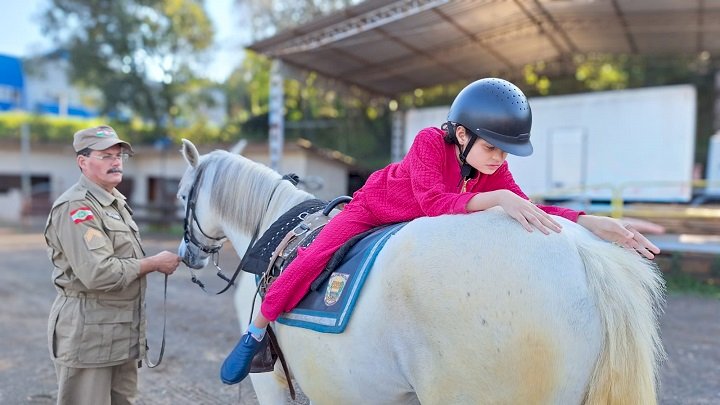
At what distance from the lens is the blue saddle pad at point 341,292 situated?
190 cm

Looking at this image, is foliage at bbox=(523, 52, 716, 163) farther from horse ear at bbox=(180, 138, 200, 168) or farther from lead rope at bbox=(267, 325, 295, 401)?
lead rope at bbox=(267, 325, 295, 401)

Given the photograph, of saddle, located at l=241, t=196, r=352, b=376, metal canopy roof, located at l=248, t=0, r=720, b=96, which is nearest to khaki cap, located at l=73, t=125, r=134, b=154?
saddle, located at l=241, t=196, r=352, b=376

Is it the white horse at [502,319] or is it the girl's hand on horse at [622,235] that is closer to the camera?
the white horse at [502,319]

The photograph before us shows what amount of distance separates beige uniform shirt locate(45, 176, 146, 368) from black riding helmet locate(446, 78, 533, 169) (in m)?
1.99

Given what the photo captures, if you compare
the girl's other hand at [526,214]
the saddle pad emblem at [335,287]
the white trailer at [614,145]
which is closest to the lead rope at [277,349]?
the saddle pad emblem at [335,287]

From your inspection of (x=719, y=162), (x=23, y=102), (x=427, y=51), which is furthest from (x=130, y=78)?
(x=719, y=162)

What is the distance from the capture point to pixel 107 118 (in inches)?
981

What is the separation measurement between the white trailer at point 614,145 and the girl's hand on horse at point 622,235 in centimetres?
971

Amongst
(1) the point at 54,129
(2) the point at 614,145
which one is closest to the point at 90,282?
(2) the point at 614,145

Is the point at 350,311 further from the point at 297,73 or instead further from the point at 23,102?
the point at 23,102

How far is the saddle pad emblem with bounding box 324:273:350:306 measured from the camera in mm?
1964

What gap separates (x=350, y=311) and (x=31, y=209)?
2403 cm

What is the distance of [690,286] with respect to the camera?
8539mm

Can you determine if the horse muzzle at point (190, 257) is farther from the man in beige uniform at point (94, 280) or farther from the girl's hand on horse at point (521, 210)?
the girl's hand on horse at point (521, 210)
